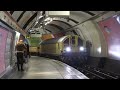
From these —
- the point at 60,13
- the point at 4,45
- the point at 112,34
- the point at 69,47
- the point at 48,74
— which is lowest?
the point at 48,74

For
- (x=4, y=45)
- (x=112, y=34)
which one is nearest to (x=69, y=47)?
(x=112, y=34)

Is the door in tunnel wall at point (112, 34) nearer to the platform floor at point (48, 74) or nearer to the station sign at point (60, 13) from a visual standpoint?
the platform floor at point (48, 74)

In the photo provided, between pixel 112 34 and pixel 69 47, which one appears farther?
pixel 69 47

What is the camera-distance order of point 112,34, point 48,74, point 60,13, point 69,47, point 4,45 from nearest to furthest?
1. point 4,45
2. point 48,74
3. point 60,13
4. point 112,34
5. point 69,47

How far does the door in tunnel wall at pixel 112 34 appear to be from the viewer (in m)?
17.3

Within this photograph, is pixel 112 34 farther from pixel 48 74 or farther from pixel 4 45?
pixel 4 45

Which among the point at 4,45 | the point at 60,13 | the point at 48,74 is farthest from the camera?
the point at 60,13

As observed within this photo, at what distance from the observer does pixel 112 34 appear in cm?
1839

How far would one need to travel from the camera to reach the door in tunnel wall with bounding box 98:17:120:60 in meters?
17.3

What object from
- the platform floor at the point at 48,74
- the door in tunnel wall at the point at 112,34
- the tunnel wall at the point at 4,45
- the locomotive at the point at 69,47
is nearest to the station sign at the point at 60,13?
the tunnel wall at the point at 4,45
